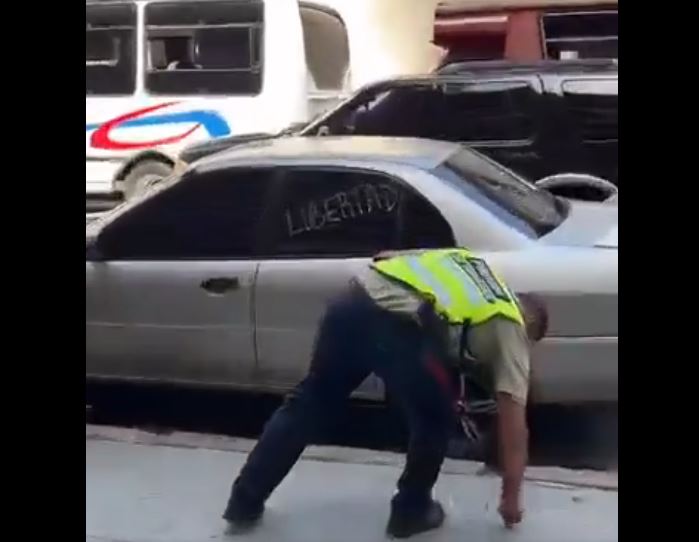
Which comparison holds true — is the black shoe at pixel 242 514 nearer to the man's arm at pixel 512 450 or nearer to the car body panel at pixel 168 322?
the car body panel at pixel 168 322

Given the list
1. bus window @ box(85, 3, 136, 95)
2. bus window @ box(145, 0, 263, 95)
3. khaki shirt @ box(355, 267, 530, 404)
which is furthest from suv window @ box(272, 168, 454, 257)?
bus window @ box(85, 3, 136, 95)

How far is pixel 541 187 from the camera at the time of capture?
2.66 m

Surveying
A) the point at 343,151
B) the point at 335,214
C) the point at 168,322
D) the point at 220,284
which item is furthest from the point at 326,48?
the point at 168,322

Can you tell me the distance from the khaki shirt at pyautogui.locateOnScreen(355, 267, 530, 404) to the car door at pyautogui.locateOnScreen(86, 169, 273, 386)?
1.28 ft

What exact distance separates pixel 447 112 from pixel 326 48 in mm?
363

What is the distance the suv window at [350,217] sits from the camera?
2605mm

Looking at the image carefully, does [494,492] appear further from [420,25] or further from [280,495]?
[420,25]

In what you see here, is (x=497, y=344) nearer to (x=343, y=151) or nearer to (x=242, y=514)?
(x=343, y=151)

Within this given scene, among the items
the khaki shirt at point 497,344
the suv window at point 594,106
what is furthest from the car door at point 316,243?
the suv window at point 594,106

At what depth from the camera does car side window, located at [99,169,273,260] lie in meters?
2.70

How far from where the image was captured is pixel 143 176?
9.32 ft
